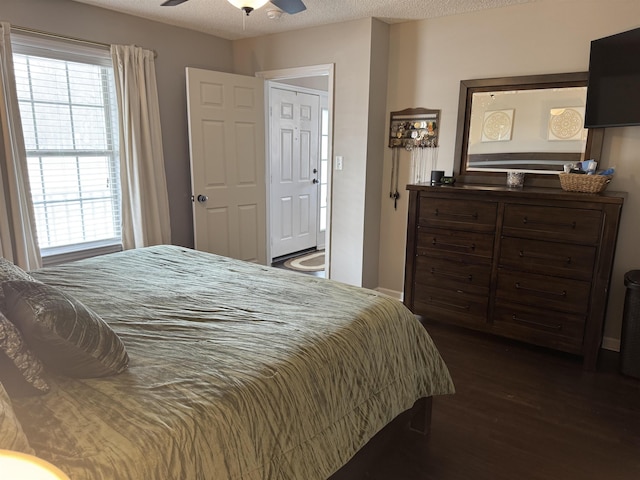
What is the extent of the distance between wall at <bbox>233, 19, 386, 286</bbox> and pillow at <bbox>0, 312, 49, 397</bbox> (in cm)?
297

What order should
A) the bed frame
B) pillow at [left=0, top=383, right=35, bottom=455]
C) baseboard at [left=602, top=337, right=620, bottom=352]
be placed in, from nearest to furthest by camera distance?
pillow at [left=0, top=383, right=35, bottom=455]
the bed frame
baseboard at [left=602, top=337, right=620, bottom=352]

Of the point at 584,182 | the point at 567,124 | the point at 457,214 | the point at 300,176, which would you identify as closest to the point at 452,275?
the point at 457,214

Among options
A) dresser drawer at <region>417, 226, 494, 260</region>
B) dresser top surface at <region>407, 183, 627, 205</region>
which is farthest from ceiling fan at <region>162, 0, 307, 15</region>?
dresser drawer at <region>417, 226, 494, 260</region>

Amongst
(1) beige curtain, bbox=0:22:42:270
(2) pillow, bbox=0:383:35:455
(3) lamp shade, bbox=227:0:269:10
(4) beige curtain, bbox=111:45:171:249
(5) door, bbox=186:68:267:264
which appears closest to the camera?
(2) pillow, bbox=0:383:35:455

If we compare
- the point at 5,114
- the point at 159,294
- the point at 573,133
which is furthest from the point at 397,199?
the point at 5,114

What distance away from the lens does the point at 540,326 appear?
9.61ft

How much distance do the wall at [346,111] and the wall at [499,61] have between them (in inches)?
8.6

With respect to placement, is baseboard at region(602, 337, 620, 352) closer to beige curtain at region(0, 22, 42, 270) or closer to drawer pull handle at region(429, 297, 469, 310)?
drawer pull handle at region(429, 297, 469, 310)

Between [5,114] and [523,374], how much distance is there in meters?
3.73

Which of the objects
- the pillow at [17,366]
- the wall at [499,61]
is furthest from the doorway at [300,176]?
the pillow at [17,366]

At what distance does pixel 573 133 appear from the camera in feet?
10.0

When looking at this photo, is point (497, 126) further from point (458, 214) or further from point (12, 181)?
point (12, 181)

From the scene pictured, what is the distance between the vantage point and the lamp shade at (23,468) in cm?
50

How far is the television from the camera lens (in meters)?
2.63
